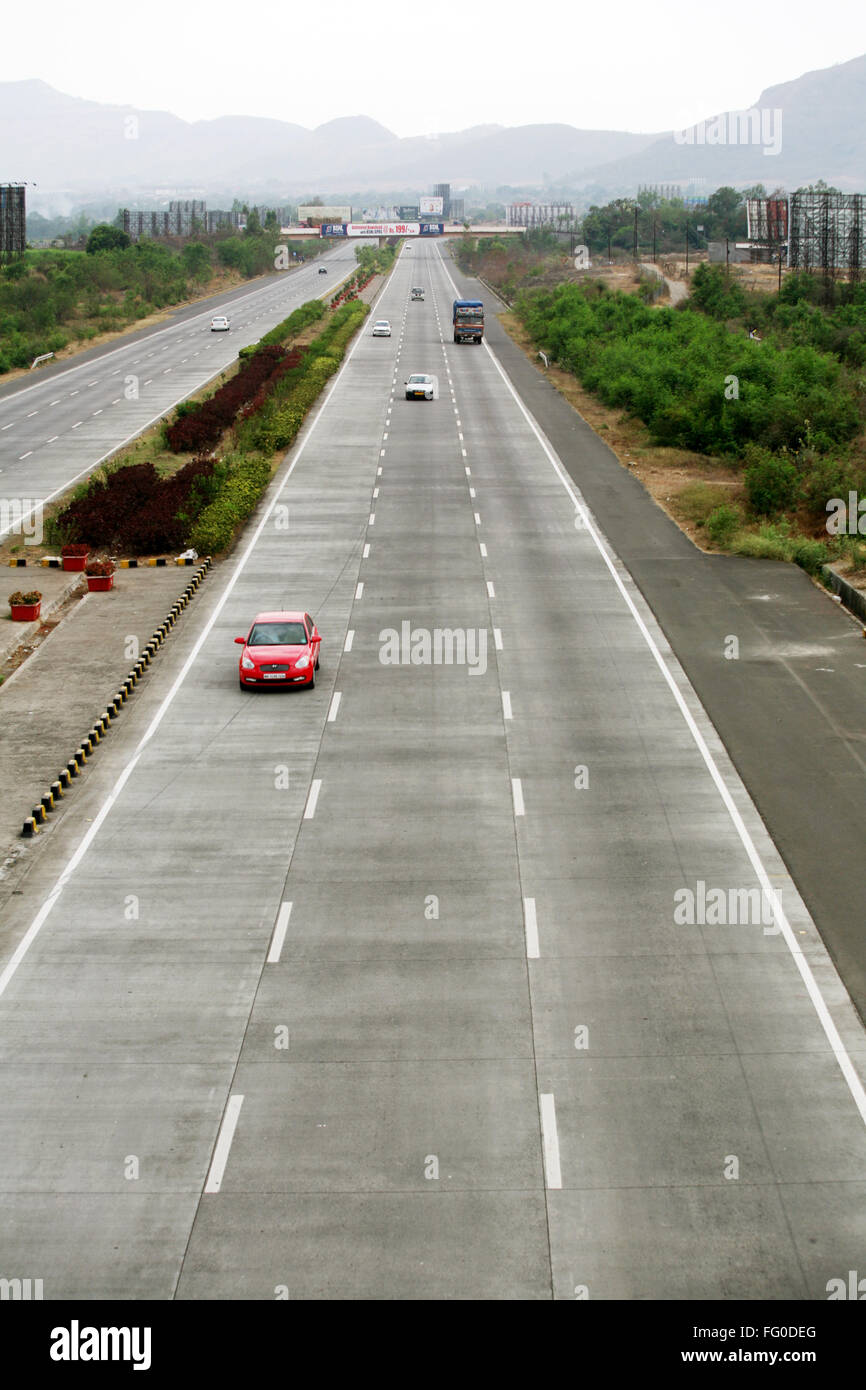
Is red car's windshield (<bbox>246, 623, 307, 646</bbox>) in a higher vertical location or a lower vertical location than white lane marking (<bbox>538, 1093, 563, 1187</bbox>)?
higher

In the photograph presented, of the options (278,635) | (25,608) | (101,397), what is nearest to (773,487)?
(278,635)

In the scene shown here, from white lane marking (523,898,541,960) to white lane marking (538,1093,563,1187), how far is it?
2.85 metres

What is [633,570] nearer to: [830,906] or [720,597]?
[720,597]

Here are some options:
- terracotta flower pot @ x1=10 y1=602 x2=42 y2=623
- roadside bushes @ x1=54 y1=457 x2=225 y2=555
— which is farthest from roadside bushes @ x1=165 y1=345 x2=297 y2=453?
terracotta flower pot @ x1=10 y1=602 x2=42 y2=623

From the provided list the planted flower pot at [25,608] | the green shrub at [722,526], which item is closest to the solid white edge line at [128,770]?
the planted flower pot at [25,608]

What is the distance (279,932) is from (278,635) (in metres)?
10.5

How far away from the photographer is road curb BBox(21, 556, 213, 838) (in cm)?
1989

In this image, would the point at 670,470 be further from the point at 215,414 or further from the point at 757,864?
the point at 757,864

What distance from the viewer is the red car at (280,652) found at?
2531 cm

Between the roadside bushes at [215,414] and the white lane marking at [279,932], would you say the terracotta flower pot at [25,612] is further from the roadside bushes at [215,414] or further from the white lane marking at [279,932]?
the roadside bushes at [215,414]

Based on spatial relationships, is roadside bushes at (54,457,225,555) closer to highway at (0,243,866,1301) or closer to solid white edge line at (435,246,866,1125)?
highway at (0,243,866,1301)

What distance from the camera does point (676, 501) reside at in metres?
41.8

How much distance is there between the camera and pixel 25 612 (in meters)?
30.3

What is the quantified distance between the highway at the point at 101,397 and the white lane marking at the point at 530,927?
26.0 m
